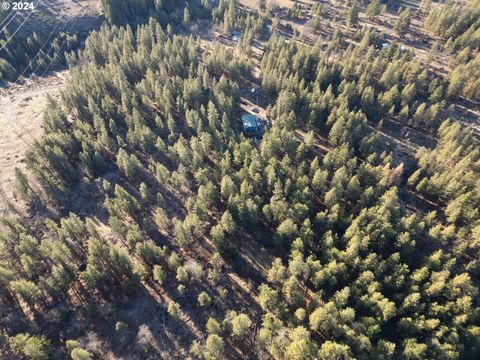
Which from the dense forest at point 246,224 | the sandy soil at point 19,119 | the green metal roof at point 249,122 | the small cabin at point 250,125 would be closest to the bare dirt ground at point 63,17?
the sandy soil at point 19,119

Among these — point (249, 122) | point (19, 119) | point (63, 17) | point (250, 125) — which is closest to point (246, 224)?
point (250, 125)

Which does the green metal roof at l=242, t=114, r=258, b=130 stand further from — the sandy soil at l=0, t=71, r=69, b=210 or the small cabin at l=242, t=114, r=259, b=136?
the sandy soil at l=0, t=71, r=69, b=210

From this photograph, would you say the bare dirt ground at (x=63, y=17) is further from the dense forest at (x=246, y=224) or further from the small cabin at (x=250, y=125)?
the small cabin at (x=250, y=125)

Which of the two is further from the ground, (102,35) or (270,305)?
(102,35)

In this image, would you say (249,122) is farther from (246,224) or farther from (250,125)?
(246,224)

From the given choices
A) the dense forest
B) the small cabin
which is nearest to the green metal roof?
the small cabin

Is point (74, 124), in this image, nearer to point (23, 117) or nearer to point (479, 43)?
point (23, 117)

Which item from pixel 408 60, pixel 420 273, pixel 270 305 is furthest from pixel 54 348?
pixel 408 60
